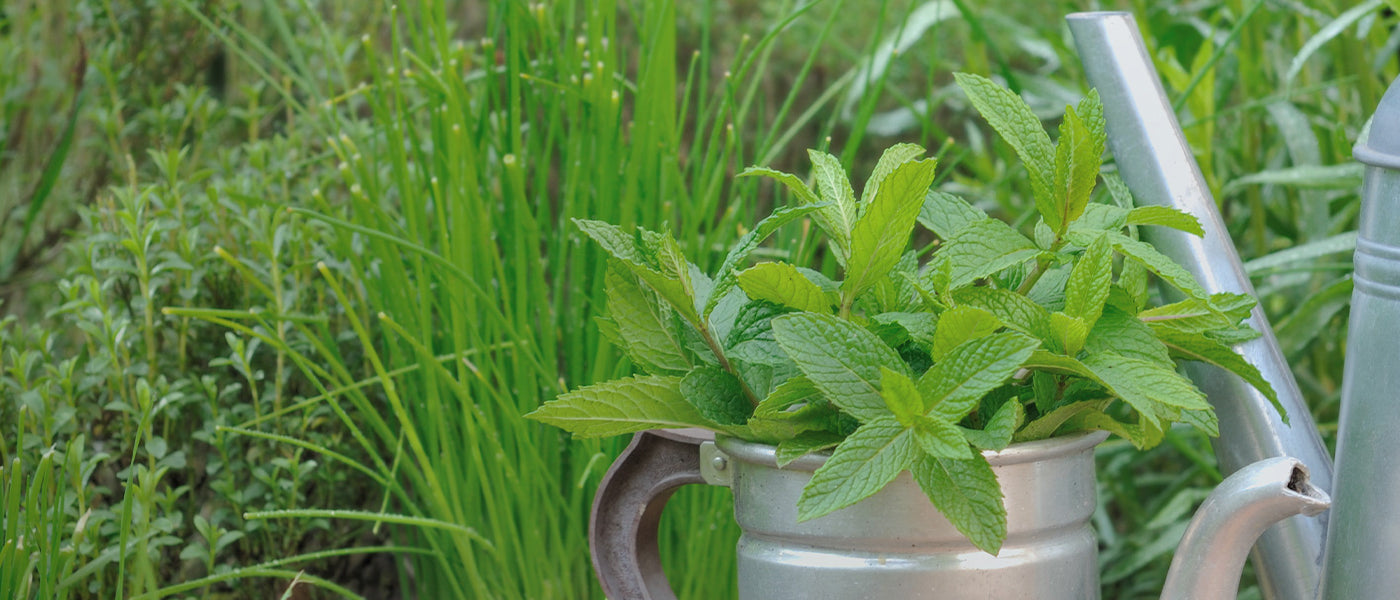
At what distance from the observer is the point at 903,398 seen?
15.1 inches

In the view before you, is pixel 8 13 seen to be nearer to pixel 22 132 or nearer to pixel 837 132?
pixel 22 132

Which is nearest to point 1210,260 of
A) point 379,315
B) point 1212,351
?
point 1212,351

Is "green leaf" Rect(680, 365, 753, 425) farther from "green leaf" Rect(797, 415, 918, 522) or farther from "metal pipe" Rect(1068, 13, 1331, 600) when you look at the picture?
"metal pipe" Rect(1068, 13, 1331, 600)

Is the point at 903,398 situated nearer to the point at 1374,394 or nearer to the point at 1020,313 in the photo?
the point at 1020,313

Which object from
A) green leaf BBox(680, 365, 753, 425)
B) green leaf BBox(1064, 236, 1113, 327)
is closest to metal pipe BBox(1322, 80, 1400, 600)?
green leaf BBox(1064, 236, 1113, 327)

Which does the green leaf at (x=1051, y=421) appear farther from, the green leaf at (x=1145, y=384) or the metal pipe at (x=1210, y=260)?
the metal pipe at (x=1210, y=260)

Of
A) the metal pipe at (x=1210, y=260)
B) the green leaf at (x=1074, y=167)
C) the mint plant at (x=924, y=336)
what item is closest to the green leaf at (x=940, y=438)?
the mint plant at (x=924, y=336)

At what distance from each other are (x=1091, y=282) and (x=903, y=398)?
0.27 feet

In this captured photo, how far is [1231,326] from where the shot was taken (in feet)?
1.45

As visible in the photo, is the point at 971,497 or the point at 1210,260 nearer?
the point at 971,497

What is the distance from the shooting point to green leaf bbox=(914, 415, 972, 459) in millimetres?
363

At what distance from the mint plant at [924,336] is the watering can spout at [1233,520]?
25 millimetres

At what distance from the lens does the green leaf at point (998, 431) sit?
375 mm

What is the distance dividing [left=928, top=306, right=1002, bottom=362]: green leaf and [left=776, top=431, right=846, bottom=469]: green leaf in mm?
52
